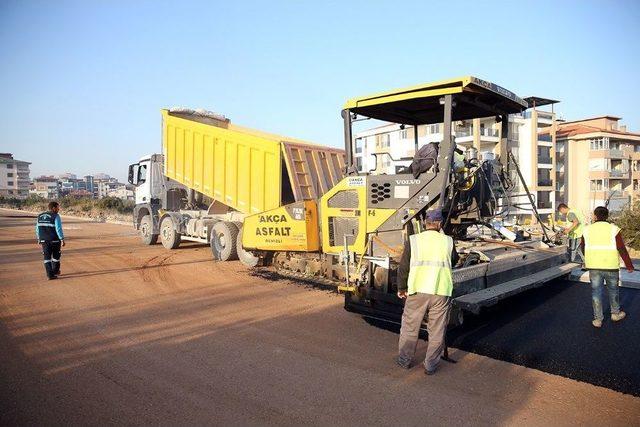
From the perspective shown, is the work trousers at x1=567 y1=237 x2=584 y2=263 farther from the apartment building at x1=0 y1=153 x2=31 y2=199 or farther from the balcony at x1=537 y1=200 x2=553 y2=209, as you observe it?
the apartment building at x1=0 y1=153 x2=31 y2=199

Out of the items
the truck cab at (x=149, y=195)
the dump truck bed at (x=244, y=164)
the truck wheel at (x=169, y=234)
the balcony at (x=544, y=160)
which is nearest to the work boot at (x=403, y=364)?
the dump truck bed at (x=244, y=164)

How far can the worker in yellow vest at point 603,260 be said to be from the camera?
5359 millimetres

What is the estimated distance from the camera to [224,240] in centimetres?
1021

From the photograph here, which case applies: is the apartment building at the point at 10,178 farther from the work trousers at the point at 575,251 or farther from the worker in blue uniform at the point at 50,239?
the work trousers at the point at 575,251

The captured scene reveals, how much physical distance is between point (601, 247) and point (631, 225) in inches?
357

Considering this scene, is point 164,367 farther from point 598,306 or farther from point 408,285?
point 598,306

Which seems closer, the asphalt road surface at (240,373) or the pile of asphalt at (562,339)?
the asphalt road surface at (240,373)

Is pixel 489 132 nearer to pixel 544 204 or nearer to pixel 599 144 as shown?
pixel 544 204

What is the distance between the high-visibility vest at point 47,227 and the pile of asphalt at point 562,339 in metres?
7.09

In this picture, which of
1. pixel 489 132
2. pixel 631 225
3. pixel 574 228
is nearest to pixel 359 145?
pixel 574 228

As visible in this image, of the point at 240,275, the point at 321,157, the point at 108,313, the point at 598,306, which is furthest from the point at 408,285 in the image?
the point at 321,157

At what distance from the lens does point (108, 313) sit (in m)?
5.86

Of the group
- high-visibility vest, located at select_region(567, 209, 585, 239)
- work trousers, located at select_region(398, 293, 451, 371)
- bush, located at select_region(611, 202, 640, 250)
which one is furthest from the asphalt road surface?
bush, located at select_region(611, 202, 640, 250)

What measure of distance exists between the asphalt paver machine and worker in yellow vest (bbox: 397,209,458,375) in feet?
2.04
